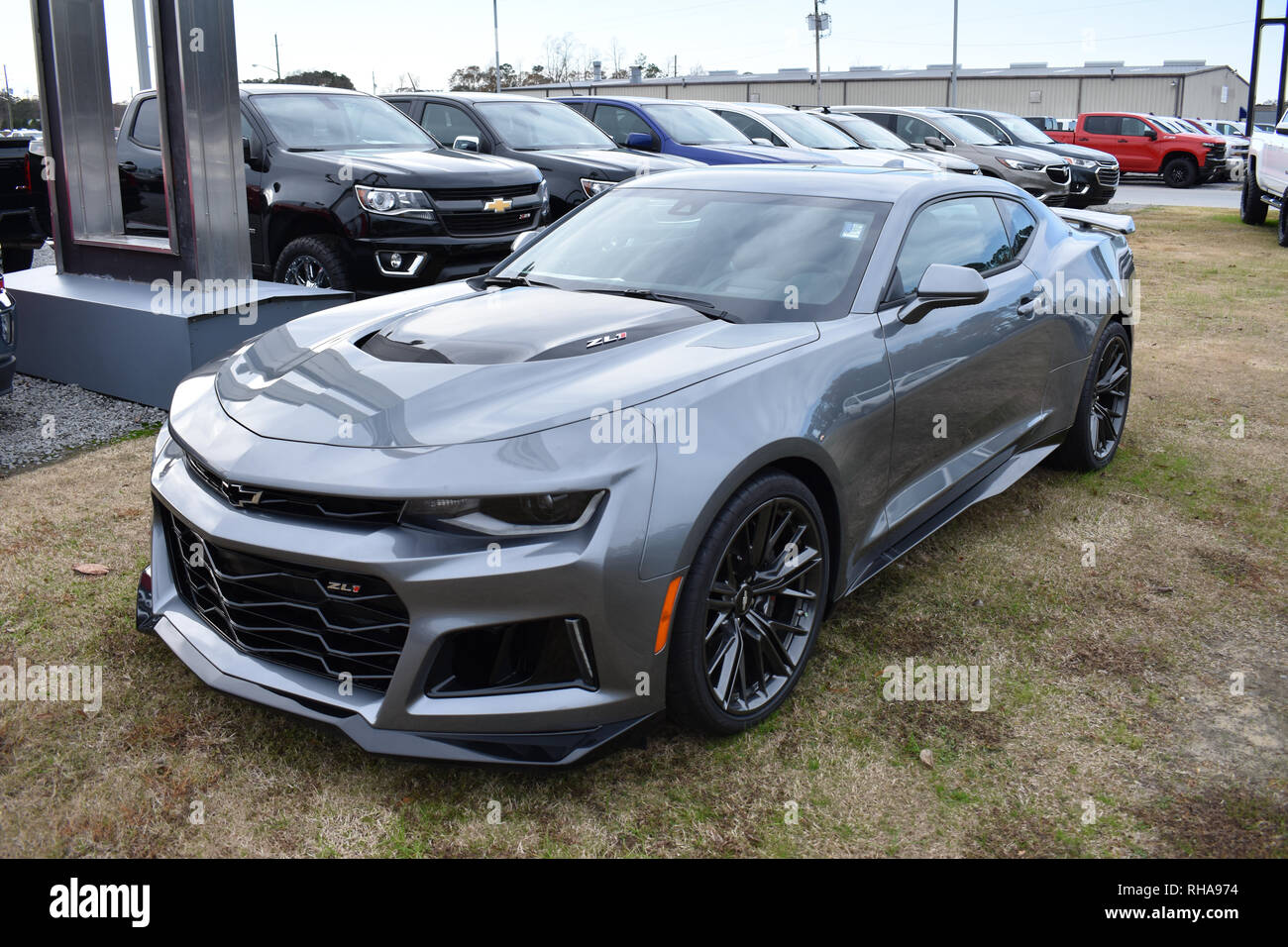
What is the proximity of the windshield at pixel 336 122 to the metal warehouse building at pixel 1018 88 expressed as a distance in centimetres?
4537

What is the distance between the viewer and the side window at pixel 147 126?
8.19 meters

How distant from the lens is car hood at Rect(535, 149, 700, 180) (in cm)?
942

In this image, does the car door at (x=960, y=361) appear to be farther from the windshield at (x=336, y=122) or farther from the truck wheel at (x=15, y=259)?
the truck wheel at (x=15, y=259)

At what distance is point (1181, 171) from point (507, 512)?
2883 centimetres

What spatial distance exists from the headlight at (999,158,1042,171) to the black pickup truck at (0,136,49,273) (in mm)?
13211

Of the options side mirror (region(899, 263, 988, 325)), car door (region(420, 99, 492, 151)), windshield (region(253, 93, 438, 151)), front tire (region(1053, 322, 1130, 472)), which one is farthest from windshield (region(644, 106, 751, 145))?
side mirror (region(899, 263, 988, 325))

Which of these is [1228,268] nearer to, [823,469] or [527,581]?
[823,469]

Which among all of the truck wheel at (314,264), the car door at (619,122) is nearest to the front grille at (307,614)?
the truck wheel at (314,264)

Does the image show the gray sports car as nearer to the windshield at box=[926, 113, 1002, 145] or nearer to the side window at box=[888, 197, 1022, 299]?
the side window at box=[888, 197, 1022, 299]

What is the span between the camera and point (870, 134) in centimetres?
1644

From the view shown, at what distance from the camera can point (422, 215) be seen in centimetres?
723
